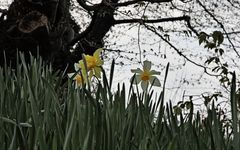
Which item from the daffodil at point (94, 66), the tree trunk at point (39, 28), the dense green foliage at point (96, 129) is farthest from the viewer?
the tree trunk at point (39, 28)

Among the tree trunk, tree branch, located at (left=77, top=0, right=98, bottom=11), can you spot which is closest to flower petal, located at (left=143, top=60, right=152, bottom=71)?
the tree trunk

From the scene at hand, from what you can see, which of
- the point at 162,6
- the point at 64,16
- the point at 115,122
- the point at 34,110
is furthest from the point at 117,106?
the point at 162,6

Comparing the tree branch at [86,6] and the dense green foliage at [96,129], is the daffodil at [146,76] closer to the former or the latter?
the dense green foliage at [96,129]

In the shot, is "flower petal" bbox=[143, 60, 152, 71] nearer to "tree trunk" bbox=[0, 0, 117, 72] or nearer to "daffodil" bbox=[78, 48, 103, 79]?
"daffodil" bbox=[78, 48, 103, 79]

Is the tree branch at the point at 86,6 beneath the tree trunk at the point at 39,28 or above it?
above

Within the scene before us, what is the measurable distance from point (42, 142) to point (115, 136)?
0.40ft

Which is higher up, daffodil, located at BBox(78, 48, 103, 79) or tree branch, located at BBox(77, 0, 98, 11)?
tree branch, located at BBox(77, 0, 98, 11)

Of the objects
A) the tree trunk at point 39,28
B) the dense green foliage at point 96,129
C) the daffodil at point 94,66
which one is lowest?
the dense green foliage at point 96,129

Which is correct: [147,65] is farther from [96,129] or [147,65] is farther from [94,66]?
[96,129]

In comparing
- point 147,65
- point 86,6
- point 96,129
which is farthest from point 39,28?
point 96,129

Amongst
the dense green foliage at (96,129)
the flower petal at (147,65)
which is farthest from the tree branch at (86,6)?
the dense green foliage at (96,129)

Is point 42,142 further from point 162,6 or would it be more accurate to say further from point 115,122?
point 162,6

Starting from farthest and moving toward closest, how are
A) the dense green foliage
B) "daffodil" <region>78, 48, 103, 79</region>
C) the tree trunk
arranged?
the tree trunk → "daffodil" <region>78, 48, 103, 79</region> → the dense green foliage

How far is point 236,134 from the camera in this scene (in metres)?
0.57
